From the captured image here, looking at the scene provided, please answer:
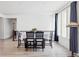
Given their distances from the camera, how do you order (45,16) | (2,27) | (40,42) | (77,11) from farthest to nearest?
(2,27) → (45,16) → (40,42) → (77,11)

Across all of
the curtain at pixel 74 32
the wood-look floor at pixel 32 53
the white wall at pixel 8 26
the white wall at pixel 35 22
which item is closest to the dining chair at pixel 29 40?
the wood-look floor at pixel 32 53

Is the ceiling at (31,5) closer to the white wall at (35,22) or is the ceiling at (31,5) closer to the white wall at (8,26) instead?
the white wall at (35,22)

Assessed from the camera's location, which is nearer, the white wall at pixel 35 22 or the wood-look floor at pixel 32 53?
the wood-look floor at pixel 32 53

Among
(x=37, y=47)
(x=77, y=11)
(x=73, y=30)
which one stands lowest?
(x=37, y=47)

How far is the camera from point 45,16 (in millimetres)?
13969

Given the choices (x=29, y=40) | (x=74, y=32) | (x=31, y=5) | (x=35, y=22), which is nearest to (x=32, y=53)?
(x=29, y=40)

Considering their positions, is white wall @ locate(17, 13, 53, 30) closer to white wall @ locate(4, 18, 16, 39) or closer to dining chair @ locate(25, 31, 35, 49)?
white wall @ locate(4, 18, 16, 39)

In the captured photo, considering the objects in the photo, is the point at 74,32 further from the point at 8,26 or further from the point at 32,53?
the point at 8,26

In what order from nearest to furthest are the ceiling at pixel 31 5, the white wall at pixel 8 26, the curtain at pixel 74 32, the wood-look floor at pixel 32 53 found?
the wood-look floor at pixel 32 53 < the curtain at pixel 74 32 < the ceiling at pixel 31 5 < the white wall at pixel 8 26

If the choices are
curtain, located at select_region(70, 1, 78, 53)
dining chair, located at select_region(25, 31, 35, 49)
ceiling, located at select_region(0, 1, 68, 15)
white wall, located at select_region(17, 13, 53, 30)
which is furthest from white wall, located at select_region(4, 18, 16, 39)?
curtain, located at select_region(70, 1, 78, 53)

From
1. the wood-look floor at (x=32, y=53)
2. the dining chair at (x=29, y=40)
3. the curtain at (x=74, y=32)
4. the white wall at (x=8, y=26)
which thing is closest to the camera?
the wood-look floor at (x=32, y=53)

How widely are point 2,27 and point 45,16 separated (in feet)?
12.9

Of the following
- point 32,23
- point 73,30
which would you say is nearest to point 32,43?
point 73,30

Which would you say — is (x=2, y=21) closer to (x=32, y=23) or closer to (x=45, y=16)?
(x=32, y=23)
